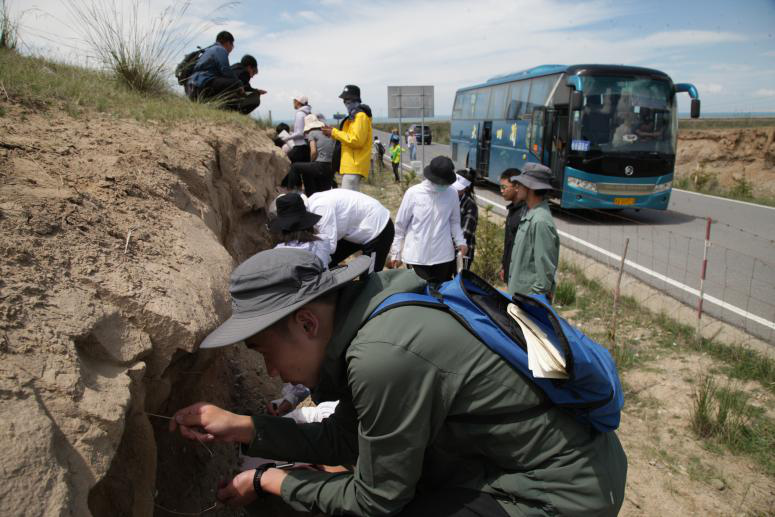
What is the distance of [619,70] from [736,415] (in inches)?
349

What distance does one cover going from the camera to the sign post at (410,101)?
46.8ft

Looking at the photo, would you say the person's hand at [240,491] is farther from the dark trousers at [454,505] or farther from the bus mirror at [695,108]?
the bus mirror at [695,108]

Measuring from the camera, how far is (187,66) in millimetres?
6836

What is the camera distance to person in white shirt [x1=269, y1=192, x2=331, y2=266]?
Answer: 3.55 metres

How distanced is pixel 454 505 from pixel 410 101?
45.0 feet

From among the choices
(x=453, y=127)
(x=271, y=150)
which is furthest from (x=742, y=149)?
(x=271, y=150)

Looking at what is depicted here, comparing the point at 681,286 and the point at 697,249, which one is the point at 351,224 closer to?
the point at 681,286

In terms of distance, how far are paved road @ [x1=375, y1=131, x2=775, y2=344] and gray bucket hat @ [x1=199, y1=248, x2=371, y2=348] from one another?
532cm

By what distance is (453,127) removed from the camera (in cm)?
2031

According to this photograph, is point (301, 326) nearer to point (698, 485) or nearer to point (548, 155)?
point (698, 485)

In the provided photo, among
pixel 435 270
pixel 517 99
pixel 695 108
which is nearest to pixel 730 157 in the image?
pixel 695 108

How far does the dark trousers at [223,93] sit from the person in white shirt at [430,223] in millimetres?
2848

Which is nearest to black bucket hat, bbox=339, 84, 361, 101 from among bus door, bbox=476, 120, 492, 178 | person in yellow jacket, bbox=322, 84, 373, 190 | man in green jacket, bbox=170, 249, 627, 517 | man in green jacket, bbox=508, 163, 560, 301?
person in yellow jacket, bbox=322, 84, 373, 190

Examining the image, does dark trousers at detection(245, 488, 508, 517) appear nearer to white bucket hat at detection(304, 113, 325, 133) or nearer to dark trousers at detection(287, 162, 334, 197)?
dark trousers at detection(287, 162, 334, 197)
